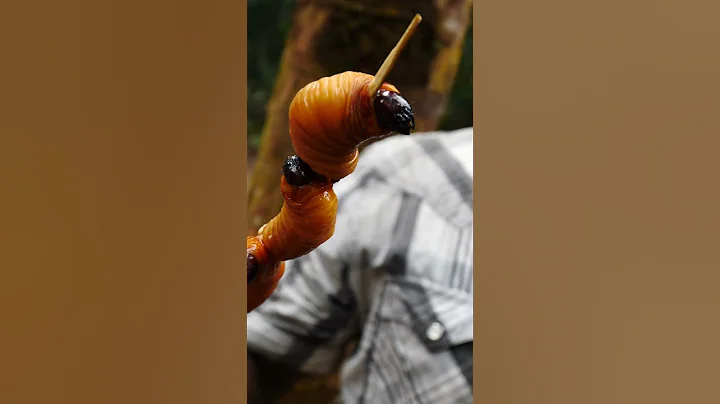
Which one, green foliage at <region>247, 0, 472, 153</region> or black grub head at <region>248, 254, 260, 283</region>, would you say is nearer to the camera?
black grub head at <region>248, 254, 260, 283</region>

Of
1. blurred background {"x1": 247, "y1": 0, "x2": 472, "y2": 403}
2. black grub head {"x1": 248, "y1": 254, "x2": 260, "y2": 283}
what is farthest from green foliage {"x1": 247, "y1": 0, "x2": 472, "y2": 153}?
black grub head {"x1": 248, "y1": 254, "x2": 260, "y2": 283}

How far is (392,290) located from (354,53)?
1.01ft

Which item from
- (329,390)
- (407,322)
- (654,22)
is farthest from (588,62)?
(329,390)

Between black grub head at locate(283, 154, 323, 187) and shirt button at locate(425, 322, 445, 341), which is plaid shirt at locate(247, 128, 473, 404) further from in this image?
black grub head at locate(283, 154, 323, 187)

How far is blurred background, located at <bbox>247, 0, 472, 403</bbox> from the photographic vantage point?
941 millimetres

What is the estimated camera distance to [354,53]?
0.95 metres

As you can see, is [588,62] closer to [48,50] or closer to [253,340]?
[48,50]

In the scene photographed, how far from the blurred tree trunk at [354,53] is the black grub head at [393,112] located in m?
0.62

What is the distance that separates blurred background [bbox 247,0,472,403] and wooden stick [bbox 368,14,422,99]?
2.10 feet

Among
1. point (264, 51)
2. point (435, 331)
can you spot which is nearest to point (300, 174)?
point (435, 331)

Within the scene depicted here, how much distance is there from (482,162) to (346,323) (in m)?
0.73

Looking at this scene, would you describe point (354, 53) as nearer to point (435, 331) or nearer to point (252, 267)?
point (435, 331)

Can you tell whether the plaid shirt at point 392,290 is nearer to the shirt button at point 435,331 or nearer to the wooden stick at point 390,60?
the shirt button at point 435,331

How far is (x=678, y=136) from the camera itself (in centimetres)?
24
